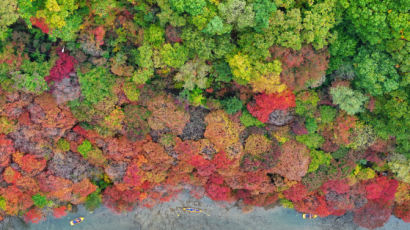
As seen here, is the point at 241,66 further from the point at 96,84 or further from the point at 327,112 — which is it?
the point at 96,84

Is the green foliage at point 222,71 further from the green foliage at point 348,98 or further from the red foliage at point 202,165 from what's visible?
the red foliage at point 202,165

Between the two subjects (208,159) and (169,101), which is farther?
(208,159)

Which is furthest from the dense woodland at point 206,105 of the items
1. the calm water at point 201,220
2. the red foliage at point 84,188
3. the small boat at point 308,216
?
the small boat at point 308,216

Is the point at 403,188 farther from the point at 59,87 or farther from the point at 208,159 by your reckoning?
the point at 59,87

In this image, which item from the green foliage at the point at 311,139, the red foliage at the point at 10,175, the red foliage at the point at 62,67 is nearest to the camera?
the red foliage at the point at 62,67

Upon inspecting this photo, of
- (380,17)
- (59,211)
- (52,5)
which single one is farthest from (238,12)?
(59,211)

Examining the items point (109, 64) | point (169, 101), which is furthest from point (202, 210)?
point (109, 64)
